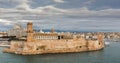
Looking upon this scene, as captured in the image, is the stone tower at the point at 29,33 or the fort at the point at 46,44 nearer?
the fort at the point at 46,44

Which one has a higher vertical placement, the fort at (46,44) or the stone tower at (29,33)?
the stone tower at (29,33)

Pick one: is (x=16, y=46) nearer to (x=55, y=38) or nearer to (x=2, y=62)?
(x=55, y=38)

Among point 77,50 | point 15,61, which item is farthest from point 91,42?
point 15,61

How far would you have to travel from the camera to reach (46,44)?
2452 inches

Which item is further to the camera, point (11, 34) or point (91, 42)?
point (11, 34)

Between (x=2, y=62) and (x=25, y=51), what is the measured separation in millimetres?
12908

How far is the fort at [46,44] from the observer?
59344 mm

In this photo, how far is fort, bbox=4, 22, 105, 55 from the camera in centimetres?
5934

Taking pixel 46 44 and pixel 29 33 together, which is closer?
pixel 29 33

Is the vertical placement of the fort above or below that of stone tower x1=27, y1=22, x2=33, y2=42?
below

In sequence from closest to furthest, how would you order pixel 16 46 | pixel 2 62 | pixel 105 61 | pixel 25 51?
pixel 2 62, pixel 105 61, pixel 25 51, pixel 16 46

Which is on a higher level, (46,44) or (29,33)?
(29,33)

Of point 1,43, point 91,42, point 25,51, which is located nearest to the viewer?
point 25,51

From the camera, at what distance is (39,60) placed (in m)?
49.2
